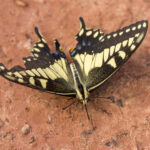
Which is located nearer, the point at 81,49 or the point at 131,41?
the point at 131,41

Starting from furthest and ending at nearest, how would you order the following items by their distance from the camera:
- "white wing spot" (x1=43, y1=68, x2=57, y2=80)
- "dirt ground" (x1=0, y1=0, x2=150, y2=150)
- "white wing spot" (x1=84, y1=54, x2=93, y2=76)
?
"white wing spot" (x1=84, y1=54, x2=93, y2=76) < "white wing spot" (x1=43, y1=68, x2=57, y2=80) < "dirt ground" (x1=0, y1=0, x2=150, y2=150)

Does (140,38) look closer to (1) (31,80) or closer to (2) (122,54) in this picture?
(2) (122,54)

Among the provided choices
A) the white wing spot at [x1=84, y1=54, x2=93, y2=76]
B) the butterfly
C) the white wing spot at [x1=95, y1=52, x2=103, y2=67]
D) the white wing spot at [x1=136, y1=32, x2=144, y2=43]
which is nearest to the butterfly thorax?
the butterfly

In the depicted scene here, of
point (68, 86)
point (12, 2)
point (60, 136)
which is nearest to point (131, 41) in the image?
point (68, 86)

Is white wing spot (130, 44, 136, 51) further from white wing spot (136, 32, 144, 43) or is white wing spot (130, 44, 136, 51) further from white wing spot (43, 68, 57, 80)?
white wing spot (43, 68, 57, 80)

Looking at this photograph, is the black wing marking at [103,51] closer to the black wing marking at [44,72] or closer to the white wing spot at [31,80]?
the black wing marking at [44,72]

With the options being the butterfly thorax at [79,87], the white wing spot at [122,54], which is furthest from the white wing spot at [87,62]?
the white wing spot at [122,54]

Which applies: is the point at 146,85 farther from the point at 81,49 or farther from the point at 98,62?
the point at 81,49
